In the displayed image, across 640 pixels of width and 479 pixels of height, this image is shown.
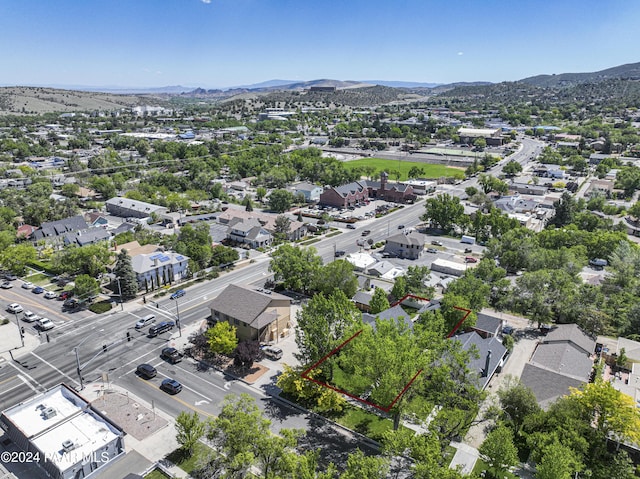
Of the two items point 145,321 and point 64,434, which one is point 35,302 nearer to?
point 145,321

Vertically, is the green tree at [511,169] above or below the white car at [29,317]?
above

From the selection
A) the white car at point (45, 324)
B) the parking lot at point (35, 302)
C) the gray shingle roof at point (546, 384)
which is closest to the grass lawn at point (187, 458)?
the gray shingle roof at point (546, 384)

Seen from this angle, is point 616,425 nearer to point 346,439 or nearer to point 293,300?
point 346,439

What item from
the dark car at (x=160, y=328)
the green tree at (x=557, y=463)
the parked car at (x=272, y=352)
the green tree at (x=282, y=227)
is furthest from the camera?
the green tree at (x=282, y=227)

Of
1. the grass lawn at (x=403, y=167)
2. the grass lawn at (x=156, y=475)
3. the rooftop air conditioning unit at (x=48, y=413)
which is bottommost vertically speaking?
the grass lawn at (x=156, y=475)

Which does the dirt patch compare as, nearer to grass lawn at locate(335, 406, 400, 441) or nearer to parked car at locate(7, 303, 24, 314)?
grass lawn at locate(335, 406, 400, 441)

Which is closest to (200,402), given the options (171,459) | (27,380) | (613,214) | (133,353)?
(171,459)

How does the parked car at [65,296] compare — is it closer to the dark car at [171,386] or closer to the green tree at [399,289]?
the dark car at [171,386]

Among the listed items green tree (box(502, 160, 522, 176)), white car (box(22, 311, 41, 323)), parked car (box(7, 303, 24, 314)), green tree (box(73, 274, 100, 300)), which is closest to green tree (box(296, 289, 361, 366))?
green tree (box(73, 274, 100, 300))
